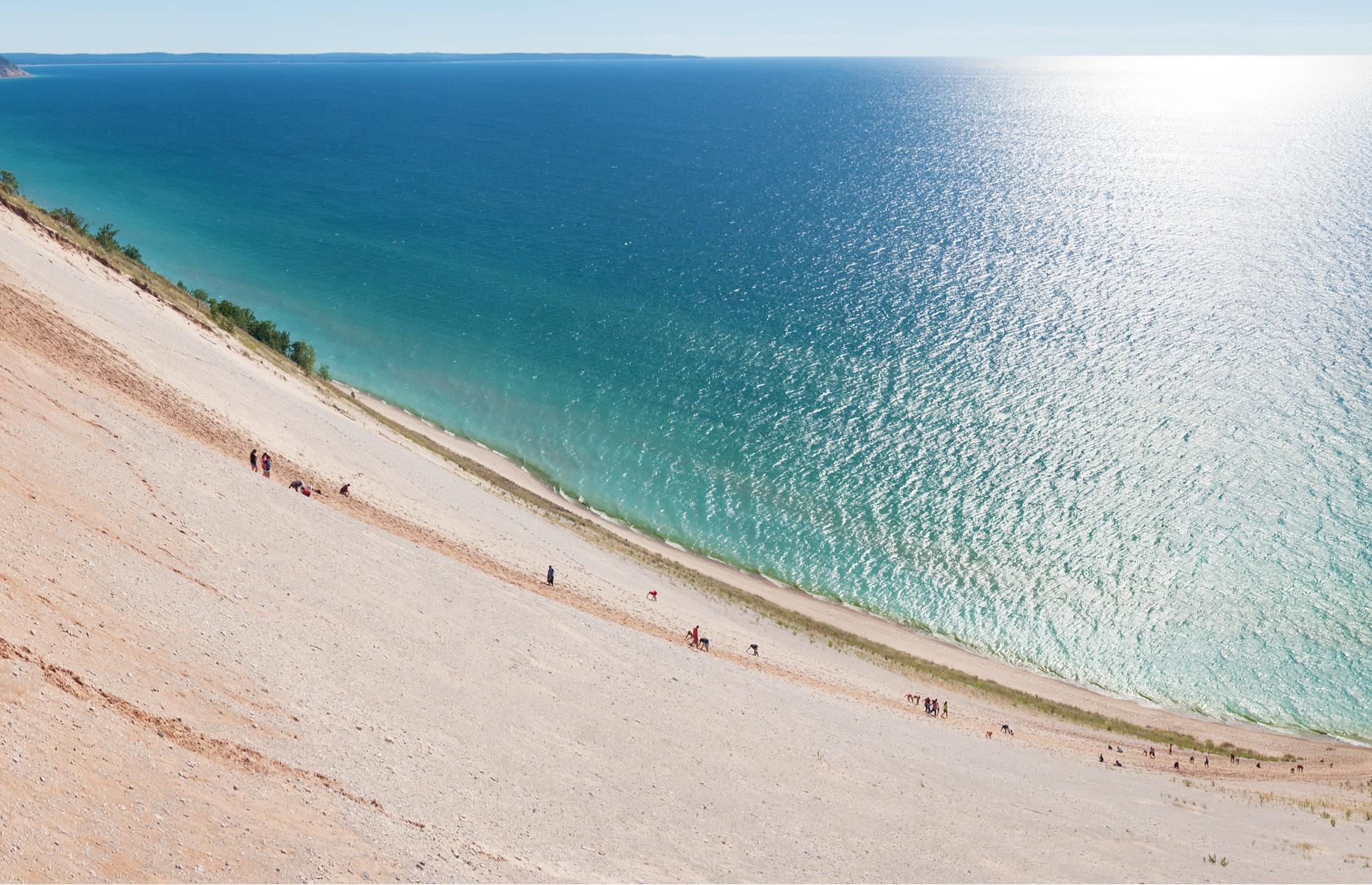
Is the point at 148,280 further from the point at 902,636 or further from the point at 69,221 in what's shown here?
the point at 902,636

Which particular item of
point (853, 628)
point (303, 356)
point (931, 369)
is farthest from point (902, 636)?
point (303, 356)

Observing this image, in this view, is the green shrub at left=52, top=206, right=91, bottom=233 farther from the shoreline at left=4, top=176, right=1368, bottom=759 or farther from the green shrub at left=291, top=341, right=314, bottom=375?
the green shrub at left=291, top=341, right=314, bottom=375

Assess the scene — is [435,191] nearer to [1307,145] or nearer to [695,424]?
[695,424]

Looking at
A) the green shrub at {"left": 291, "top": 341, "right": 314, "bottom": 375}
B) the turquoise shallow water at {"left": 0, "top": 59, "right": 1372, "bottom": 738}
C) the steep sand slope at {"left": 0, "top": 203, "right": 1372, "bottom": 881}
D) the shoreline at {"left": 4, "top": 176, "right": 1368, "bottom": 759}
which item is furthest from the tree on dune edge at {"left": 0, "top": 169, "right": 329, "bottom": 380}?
the steep sand slope at {"left": 0, "top": 203, "right": 1372, "bottom": 881}

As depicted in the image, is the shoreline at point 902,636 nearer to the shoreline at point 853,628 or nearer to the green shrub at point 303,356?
the shoreline at point 853,628

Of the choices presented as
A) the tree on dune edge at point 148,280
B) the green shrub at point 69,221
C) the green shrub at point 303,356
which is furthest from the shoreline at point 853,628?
the green shrub at point 69,221

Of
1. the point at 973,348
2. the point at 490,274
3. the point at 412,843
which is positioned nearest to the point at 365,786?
the point at 412,843
